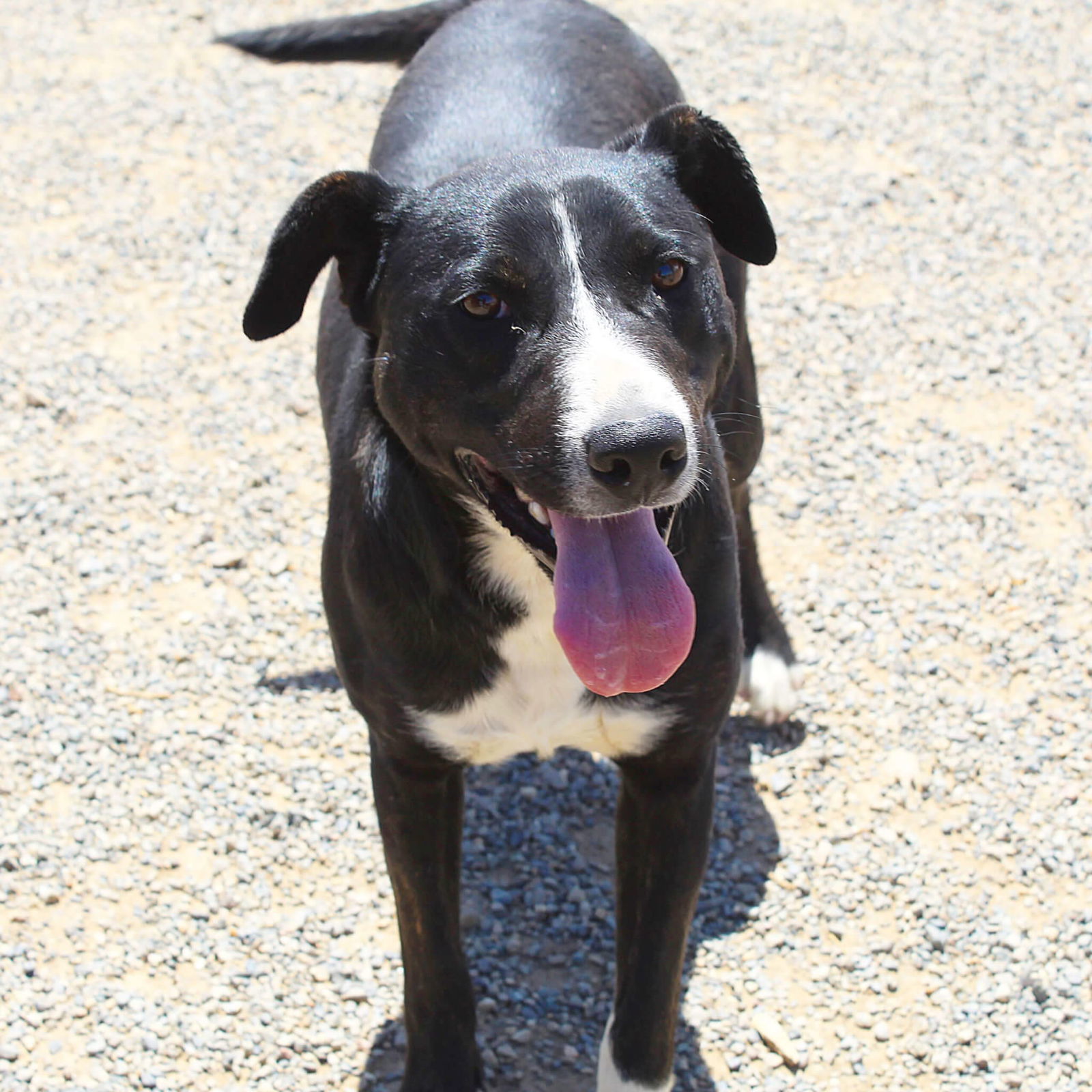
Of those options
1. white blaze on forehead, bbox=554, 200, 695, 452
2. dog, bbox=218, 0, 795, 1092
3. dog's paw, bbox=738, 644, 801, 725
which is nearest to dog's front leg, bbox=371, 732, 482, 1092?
dog, bbox=218, 0, 795, 1092

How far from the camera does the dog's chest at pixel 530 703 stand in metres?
3.05

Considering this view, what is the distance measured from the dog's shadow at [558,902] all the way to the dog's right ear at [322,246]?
63.0 inches

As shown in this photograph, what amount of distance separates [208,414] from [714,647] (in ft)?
9.50

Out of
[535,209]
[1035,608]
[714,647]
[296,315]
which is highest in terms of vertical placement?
[535,209]

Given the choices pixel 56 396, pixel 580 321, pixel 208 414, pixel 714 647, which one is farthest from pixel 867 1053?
pixel 56 396

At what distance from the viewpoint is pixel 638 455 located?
2463 millimetres

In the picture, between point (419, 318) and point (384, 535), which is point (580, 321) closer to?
point (419, 318)

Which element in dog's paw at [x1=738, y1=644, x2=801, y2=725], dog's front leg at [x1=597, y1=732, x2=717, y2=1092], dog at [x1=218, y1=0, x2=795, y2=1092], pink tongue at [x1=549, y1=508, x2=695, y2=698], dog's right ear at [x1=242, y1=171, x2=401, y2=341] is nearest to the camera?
dog at [x1=218, y1=0, x2=795, y2=1092]

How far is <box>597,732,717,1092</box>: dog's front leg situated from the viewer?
10.7ft

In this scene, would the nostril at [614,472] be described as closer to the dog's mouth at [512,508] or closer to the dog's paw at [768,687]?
the dog's mouth at [512,508]

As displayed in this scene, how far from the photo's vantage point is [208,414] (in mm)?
5477

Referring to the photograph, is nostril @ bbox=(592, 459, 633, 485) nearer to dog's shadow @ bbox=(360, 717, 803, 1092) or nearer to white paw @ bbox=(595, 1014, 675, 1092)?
white paw @ bbox=(595, 1014, 675, 1092)

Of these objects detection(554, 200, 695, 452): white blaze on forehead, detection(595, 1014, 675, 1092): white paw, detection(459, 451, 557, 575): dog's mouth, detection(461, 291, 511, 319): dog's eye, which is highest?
detection(554, 200, 695, 452): white blaze on forehead

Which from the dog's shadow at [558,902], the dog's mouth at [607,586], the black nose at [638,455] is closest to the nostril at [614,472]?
the black nose at [638,455]
